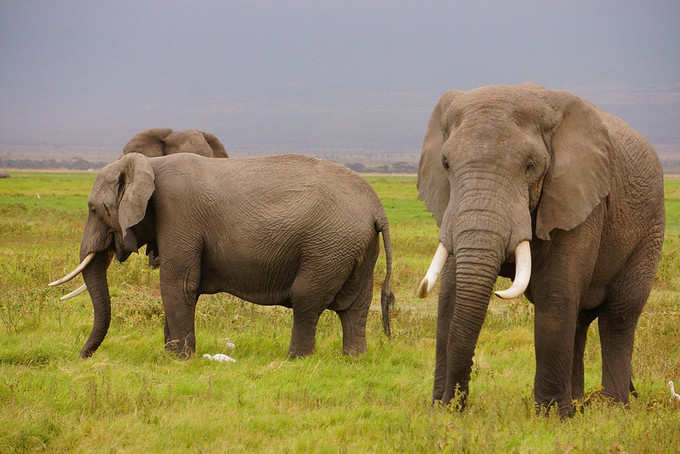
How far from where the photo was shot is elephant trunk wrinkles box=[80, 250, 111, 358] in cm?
786

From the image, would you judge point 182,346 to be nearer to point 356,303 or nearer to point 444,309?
point 356,303

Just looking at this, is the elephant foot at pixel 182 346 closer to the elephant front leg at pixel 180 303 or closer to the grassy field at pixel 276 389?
the elephant front leg at pixel 180 303

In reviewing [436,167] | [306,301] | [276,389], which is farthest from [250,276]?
[436,167]

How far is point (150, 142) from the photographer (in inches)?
583

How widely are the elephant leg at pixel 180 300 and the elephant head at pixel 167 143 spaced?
6691 mm

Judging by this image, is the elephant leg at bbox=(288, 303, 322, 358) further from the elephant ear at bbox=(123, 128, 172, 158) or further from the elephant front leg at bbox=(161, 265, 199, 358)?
the elephant ear at bbox=(123, 128, 172, 158)

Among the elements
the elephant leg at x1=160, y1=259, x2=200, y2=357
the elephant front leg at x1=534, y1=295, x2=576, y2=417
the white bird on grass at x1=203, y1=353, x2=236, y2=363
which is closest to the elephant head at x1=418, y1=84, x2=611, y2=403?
the elephant front leg at x1=534, y1=295, x2=576, y2=417

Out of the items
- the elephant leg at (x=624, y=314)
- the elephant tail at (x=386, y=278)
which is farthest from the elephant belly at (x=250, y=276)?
the elephant leg at (x=624, y=314)

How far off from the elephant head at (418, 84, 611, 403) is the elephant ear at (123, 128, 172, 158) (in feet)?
33.1

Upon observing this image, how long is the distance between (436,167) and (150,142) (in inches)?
399

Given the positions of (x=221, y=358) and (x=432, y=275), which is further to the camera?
(x=221, y=358)

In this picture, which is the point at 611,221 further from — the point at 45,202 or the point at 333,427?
the point at 45,202

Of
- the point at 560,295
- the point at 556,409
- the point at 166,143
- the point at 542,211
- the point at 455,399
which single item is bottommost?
the point at 556,409

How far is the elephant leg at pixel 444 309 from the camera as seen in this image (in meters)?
5.81
